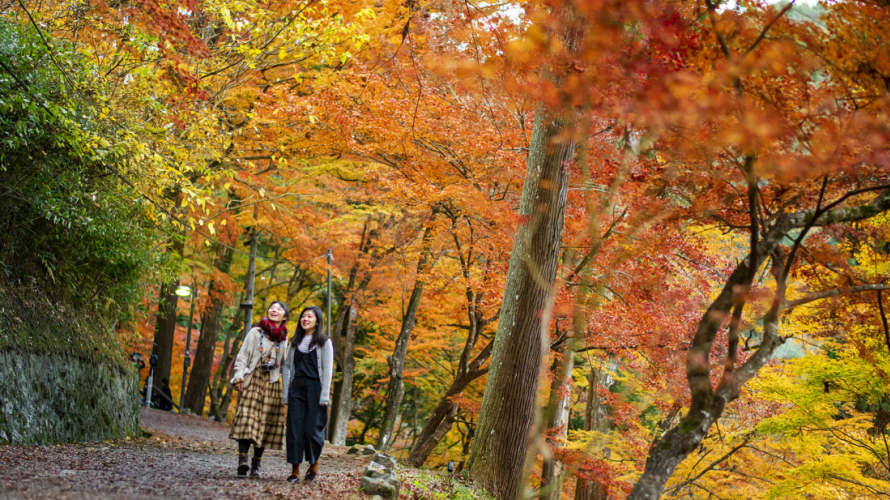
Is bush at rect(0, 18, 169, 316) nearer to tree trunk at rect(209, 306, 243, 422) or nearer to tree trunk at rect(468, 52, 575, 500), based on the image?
tree trunk at rect(468, 52, 575, 500)

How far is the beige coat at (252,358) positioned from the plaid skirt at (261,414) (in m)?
0.07

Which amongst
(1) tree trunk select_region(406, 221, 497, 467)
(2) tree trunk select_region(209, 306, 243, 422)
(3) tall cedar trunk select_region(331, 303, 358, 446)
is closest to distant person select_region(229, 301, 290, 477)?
(1) tree trunk select_region(406, 221, 497, 467)

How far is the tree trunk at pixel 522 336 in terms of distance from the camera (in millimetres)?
6344

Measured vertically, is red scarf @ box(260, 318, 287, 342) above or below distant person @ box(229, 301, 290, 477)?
above

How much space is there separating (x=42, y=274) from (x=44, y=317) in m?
0.64

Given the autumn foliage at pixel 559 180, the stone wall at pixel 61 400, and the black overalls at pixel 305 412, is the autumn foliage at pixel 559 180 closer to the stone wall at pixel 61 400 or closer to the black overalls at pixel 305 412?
the stone wall at pixel 61 400

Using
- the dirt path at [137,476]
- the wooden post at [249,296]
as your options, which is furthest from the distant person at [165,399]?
the dirt path at [137,476]

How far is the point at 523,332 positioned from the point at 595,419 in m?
8.19

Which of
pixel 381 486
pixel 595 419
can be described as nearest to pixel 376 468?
pixel 381 486

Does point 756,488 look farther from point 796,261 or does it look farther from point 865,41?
point 865,41

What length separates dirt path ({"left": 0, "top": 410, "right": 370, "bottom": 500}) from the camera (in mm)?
4246

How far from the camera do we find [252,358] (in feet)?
19.8

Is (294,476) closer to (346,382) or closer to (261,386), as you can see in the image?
(261,386)

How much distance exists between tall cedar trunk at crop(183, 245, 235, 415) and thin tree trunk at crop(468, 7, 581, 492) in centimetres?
1245
